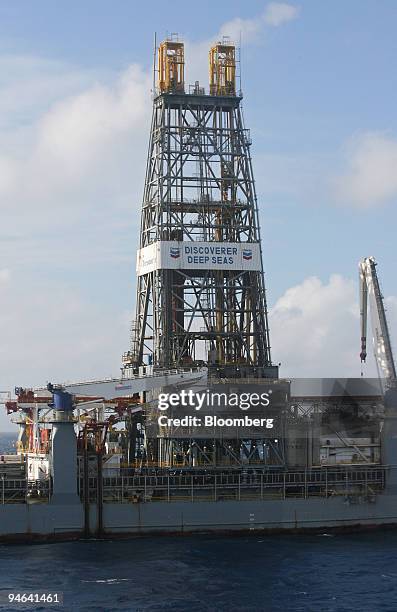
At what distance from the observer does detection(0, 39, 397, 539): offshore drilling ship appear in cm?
8306

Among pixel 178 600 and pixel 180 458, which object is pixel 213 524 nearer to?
pixel 180 458

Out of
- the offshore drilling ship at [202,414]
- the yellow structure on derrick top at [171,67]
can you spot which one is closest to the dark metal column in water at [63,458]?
the offshore drilling ship at [202,414]

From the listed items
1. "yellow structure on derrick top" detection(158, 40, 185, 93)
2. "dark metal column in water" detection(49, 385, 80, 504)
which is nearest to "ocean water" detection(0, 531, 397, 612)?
"dark metal column in water" detection(49, 385, 80, 504)

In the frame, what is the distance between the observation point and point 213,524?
274 feet

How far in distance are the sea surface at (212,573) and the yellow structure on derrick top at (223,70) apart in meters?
44.9

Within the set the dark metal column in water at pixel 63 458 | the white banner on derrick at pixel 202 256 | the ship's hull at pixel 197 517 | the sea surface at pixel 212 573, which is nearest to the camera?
the sea surface at pixel 212 573

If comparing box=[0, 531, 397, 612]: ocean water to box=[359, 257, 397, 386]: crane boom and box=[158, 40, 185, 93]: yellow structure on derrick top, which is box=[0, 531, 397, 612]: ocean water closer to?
box=[359, 257, 397, 386]: crane boom

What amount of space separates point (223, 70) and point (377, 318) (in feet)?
97.3

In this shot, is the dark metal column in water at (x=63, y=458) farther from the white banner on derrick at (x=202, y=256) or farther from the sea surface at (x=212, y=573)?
the white banner on derrick at (x=202, y=256)

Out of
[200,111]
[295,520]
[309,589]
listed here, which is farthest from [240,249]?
[309,589]

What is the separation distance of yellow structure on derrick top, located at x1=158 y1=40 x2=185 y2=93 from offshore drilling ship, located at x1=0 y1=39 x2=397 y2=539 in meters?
0.14

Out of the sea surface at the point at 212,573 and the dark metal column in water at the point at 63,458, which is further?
the dark metal column in water at the point at 63,458

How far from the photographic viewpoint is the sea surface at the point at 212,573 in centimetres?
6259

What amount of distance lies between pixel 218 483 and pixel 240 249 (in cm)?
2436
